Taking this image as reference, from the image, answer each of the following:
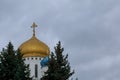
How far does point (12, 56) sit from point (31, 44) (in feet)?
98.5

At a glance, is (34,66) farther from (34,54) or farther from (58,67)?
(58,67)

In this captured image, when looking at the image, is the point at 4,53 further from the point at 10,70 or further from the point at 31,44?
the point at 31,44

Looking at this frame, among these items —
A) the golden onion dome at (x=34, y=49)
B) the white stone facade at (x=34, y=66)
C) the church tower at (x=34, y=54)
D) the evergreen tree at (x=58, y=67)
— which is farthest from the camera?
the golden onion dome at (x=34, y=49)

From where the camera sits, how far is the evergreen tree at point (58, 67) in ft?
94.0

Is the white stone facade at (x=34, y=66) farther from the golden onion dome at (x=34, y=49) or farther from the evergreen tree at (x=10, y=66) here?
the evergreen tree at (x=10, y=66)

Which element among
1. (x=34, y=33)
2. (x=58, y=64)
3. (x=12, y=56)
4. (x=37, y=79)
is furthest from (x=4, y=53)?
(x=34, y=33)

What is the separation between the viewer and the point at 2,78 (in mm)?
29266

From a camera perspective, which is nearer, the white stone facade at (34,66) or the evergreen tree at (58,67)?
the evergreen tree at (58,67)

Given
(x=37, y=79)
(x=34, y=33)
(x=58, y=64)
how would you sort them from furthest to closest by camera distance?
1. (x=34, y=33)
2. (x=37, y=79)
3. (x=58, y=64)

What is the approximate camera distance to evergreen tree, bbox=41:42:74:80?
28656 mm

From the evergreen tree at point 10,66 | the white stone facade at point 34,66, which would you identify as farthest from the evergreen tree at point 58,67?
the white stone facade at point 34,66

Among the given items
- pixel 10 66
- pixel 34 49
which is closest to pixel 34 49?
pixel 34 49

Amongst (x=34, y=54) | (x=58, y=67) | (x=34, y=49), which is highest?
(x=34, y=49)

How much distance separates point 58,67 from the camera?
1139 inches
